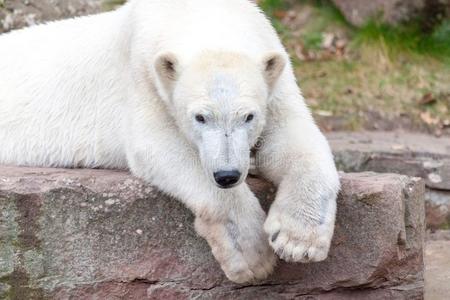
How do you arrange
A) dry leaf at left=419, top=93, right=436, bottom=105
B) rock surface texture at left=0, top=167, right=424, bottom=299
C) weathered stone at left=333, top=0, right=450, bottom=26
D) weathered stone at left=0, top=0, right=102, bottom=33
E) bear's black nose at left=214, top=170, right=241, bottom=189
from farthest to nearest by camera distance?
weathered stone at left=333, top=0, right=450, bottom=26 < dry leaf at left=419, top=93, right=436, bottom=105 < weathered stone at left=0, top=0, right=102, bottom=33 < rock surface texture at left=0, top=167, right=424, bottom=299 < bear's black nose at left=214, top=170, right=241, bottom=189

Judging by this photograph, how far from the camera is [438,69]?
345 inches

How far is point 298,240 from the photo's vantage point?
4070 millimetres

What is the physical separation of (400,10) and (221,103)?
5.51 metres

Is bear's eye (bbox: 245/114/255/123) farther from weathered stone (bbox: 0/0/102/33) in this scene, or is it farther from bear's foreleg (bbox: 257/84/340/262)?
weathered stone (bbox: 0/0/102/33)

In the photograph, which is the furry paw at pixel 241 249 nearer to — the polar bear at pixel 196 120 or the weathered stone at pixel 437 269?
the polar bear at pixel 196 120

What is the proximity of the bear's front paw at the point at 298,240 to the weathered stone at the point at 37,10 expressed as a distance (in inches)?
164

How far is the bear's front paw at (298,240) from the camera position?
4.07 m

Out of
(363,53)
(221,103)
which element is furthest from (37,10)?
(221,103)

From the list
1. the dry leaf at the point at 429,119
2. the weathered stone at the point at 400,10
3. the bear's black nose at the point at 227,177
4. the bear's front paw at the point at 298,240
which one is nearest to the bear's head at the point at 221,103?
the bear's black nose at the point at 227,177

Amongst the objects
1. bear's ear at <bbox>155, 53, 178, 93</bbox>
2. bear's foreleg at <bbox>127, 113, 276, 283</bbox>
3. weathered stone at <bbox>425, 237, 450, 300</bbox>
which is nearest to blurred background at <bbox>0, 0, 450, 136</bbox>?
weathered stone at <bbox>425, 237, 450, 300</bbox>

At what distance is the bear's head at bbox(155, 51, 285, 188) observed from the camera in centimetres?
389

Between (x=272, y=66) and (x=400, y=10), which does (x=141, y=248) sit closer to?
(x=272, y=66)

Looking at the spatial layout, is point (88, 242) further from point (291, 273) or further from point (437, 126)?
point (437, 126)

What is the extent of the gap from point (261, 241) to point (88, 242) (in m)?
0.86
